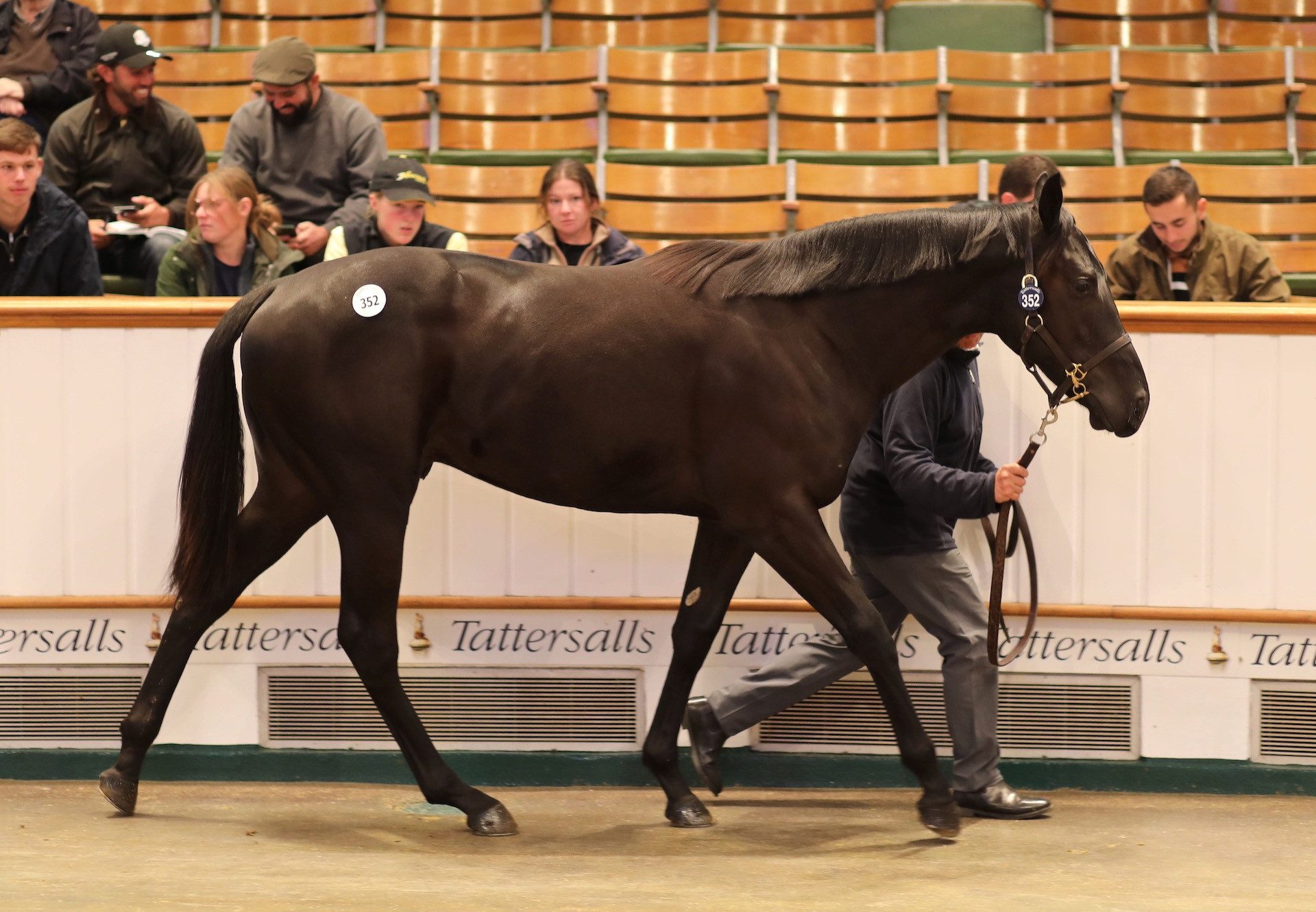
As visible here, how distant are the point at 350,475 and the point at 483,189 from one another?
15.0ft

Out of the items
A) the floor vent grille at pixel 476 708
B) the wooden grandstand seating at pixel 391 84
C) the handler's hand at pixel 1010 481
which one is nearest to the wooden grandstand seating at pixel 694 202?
the wooden grandstand seating at pixel 391 84

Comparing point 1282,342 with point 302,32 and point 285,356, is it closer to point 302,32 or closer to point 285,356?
point 285,356

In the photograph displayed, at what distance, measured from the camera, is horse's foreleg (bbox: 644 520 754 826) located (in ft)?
13.7

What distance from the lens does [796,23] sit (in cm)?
974

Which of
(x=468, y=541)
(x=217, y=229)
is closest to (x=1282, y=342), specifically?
(x=468, y=541)

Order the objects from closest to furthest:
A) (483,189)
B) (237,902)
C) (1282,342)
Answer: (237,902) < (1282,342) < (483,189)

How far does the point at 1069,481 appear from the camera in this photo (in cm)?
447

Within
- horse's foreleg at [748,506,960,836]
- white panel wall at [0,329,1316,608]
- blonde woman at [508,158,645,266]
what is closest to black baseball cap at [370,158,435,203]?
blonde woman at [508,158,645,266]

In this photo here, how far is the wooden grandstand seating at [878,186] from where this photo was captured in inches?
310

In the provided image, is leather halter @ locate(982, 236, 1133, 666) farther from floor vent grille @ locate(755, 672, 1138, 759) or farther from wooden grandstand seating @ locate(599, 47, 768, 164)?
wooden grandstand seating @ locate(599, 47, 768, 164)

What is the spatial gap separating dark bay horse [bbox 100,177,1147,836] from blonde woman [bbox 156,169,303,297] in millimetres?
1419

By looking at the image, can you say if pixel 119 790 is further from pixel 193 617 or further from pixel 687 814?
pixel 687 814

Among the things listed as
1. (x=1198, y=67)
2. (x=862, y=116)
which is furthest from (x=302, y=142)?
(x=1198, y=67)

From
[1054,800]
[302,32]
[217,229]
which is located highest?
[302,32]
